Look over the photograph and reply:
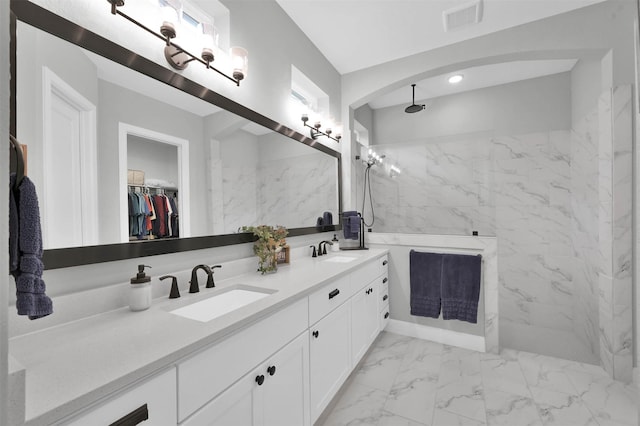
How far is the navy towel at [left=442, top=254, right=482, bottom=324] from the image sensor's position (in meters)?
2.47

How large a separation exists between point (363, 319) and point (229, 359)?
4.80 ft

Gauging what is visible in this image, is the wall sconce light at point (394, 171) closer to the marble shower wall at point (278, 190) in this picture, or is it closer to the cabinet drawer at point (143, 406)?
the marble shower wall at point (278, 190)

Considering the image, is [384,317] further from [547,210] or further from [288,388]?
[547,210]

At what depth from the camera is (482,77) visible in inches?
135

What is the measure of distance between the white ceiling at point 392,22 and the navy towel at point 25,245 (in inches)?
92.3

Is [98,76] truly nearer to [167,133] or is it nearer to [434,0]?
[167,133]

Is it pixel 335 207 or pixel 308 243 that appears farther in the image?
pixel 335 207

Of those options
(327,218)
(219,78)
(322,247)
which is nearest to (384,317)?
(322,247)

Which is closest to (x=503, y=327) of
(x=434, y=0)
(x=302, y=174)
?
(x=302, y=174)

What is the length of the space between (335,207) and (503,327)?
2.49m

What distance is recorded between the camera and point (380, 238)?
300 cm

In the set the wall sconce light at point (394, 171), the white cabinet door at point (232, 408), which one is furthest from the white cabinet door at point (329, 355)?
the wall sconce light at point (394, 171)

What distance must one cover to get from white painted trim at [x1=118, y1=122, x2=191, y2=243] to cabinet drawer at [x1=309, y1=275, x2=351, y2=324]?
0.77 m

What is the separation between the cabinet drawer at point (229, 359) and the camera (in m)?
0.80
